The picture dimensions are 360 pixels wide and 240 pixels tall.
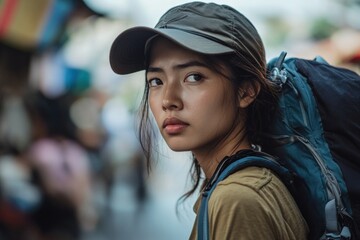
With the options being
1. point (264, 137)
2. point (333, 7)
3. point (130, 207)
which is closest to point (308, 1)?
point (333, 7)

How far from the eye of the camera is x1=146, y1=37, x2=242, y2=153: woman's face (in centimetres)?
171

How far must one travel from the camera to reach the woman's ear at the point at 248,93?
178cm

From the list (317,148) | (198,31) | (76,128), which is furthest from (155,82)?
(76,128)

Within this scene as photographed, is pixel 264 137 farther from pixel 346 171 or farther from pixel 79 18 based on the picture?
pixel 79 18

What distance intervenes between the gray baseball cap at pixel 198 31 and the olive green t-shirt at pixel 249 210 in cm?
34

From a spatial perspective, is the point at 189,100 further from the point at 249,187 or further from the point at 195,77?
the point at 249,187

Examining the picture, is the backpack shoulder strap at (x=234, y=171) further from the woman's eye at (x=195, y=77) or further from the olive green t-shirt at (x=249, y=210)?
the woman's eye at (x=195, y=77)

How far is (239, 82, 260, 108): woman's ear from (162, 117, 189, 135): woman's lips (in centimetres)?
18

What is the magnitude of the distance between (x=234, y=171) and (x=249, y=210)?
5.7 inches

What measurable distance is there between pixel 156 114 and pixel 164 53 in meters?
0.17

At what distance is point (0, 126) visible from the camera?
663 centimetres

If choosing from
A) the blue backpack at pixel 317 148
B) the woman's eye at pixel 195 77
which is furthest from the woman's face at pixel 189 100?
the blue backpack at pixel 317 148

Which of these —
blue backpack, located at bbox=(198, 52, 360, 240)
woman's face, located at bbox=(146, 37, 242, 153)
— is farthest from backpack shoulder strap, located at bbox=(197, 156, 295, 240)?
woman's face, located at bbox=(146, 37, 242, 153)

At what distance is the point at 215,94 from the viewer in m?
1.71
